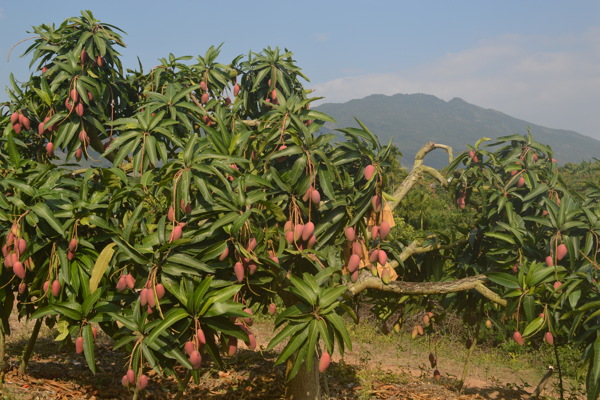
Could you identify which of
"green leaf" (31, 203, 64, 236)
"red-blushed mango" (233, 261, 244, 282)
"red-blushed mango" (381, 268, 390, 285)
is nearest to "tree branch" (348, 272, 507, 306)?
"red-blushed mango" (381, 268, 390, 285)

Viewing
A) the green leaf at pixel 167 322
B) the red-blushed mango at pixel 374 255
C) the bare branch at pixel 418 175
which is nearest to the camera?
the green leaf at pixel 167 322

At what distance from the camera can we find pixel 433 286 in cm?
380

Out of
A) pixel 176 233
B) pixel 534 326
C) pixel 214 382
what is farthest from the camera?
pixel 214 382

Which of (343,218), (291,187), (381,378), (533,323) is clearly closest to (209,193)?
(291,187)

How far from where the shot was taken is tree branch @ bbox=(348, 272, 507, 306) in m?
3.69

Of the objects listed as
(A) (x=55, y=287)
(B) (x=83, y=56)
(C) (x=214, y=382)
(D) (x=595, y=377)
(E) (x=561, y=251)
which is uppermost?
(B) (x=83, y=56)

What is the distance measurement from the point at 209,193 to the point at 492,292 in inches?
88.0

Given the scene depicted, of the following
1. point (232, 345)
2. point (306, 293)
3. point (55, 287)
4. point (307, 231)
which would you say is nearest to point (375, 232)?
point (307, 231)

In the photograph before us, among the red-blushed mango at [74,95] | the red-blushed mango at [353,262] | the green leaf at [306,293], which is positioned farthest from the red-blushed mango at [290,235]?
the red-blushed mango at [74,95]

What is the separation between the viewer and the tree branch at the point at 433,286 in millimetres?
3693

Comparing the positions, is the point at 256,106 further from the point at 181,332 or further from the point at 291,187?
the point at 181,332

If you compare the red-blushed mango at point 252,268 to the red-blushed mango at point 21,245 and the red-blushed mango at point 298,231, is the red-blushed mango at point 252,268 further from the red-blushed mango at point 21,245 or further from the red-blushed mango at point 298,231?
the red-blushed mango at point 21,245

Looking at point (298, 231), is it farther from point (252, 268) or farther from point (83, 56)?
point (83, 56)

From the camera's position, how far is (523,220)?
3.99 metres
